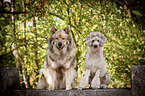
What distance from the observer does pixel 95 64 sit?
10.6 feet

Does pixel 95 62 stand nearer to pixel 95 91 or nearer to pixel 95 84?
pixel 95 84

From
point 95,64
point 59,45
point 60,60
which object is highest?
point 59,45

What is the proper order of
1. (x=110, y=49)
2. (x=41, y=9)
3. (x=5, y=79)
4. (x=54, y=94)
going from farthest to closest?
(x=110, y=49) < (x=41, y=9) < (x=5, y=79) < (x=54, y=94)

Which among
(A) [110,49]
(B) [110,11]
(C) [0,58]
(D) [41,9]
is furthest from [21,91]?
(B) [110,11]

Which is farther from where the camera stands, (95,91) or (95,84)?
(95,84)

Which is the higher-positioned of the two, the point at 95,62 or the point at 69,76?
the point at 95,62

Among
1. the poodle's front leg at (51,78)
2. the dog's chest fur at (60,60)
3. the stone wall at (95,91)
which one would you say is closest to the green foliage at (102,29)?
the stone wall at (95,91)

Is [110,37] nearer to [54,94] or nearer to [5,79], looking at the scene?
[54,94]

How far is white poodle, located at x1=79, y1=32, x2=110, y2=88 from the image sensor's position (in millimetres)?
3157

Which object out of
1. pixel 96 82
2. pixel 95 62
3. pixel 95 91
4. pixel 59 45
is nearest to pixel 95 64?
pixel 95 62

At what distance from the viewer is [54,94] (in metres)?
2.98

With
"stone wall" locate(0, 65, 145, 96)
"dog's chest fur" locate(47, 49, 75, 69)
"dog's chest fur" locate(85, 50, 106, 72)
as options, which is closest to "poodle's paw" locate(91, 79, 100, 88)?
"stone wall" locate(0, 65, 145, 96)

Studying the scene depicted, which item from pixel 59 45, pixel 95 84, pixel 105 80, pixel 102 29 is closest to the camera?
pixel 59 45

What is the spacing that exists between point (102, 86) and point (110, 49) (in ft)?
7.61
